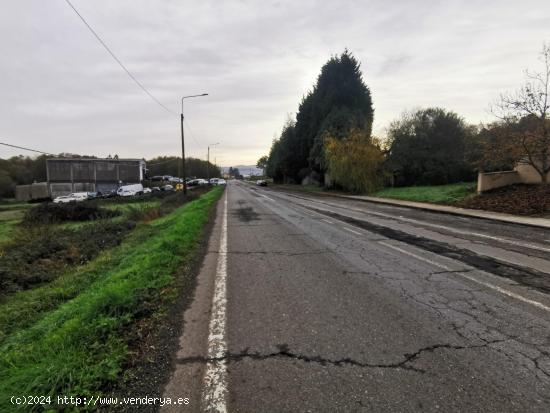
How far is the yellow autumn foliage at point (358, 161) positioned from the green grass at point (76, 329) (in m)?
28.1

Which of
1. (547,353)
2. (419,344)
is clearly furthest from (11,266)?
(547,353)

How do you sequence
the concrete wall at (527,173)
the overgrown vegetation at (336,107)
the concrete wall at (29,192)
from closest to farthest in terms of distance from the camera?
the concrete wall at (527,173), the overgrown vegetation at (336,107), the concrete wall at (29,192)

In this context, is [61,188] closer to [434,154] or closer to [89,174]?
[89,174]

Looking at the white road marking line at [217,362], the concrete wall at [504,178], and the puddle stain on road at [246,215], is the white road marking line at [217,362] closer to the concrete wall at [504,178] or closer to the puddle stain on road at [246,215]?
the puddle stain on road at [246,215]

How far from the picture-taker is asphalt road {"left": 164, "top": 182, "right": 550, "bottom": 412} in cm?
294

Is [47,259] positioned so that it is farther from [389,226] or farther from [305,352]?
[389,226]

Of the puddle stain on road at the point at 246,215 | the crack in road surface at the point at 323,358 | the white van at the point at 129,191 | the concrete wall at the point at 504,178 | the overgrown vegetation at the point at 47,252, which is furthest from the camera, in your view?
the white van at the point at 129,191

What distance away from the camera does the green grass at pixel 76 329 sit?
10.4 ft

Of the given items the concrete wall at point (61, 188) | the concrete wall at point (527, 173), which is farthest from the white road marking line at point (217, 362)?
the concrete wall at point (61, 188)

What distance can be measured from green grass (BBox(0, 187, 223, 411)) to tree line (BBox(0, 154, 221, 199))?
7197 centimetres

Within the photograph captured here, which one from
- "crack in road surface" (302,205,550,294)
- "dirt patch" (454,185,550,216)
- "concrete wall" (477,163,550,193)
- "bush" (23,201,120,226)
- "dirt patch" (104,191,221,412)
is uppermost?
"concrete wall" (477,163,550,193)

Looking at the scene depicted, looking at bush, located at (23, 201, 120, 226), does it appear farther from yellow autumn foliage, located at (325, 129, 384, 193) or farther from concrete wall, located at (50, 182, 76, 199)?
concrete wall, located at (50, 182, 76, 199)

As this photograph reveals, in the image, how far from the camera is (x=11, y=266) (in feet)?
31.1

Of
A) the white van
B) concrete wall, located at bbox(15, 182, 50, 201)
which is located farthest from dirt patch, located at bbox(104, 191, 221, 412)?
concrete wall, located at bbox(15, 182, 50, 201)
